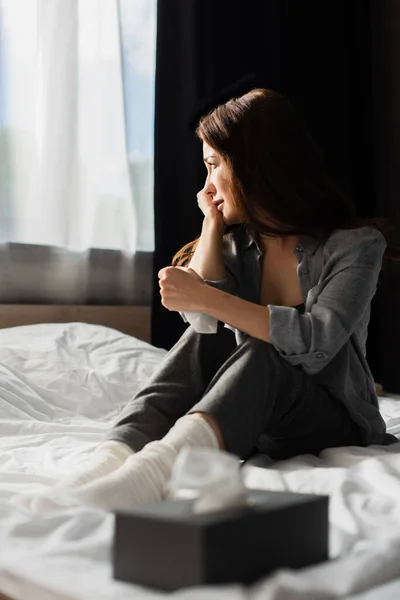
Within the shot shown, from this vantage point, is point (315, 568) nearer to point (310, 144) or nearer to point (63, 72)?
point (310, 144)

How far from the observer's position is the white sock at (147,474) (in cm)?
94

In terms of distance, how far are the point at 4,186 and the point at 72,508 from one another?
172cm

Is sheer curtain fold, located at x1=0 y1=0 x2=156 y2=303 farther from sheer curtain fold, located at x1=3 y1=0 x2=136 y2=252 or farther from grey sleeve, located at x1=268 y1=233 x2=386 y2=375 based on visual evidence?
grey sleeve, located at x1=268 y1=233 x2=386 y2=375

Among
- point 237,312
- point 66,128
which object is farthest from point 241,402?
point 66,128

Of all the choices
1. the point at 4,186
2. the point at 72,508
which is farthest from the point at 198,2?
the point at 72,508

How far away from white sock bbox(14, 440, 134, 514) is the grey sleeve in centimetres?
31

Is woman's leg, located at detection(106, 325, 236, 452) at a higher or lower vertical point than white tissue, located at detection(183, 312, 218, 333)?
lower

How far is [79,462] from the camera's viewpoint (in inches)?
52.4

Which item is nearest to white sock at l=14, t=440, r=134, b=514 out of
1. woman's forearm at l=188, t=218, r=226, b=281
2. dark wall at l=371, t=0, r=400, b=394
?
woman's forearm at l=188, t=218, r=226, b=281

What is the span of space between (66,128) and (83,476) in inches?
71.3

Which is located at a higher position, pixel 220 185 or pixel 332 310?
pixel 220 185

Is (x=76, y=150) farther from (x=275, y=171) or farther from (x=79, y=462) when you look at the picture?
(x=79, y=462)

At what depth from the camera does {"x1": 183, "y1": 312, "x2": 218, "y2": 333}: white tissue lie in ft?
4.50

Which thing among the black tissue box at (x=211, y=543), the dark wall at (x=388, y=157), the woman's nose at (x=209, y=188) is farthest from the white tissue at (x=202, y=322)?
the dark wall at (x=388, y=157)
